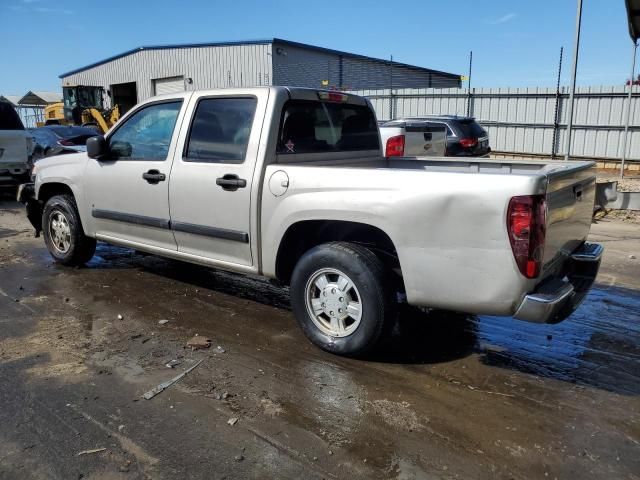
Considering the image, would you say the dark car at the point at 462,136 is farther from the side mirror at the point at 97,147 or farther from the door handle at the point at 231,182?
the door handle at the point at 231,182

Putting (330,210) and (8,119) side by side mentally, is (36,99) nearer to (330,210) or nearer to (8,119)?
(8,119)

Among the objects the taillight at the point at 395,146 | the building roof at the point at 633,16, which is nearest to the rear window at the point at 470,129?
the building roof at the point at 633,16

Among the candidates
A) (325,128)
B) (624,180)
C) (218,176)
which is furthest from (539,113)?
(218,176)

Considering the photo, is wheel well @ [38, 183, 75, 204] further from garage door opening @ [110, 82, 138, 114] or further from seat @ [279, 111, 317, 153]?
garage door opening @ [110, 82, 138, 114]

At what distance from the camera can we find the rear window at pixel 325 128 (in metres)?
4.67

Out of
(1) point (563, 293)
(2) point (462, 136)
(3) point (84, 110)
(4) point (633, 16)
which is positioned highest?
(4) point (633, 16)

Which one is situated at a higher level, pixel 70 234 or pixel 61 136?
pixel 61 136

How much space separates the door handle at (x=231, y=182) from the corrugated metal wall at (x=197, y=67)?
24.0m

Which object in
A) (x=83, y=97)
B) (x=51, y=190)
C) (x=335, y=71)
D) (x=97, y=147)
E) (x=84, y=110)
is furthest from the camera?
(x=335, y=71)

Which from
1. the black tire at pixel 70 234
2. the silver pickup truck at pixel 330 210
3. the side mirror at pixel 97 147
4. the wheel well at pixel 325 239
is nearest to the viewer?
the silver pickup truck at pixel 330 210

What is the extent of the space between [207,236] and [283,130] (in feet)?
3.68

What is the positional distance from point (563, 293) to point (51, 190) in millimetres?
5782

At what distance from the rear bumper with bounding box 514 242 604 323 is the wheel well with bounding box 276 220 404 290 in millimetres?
1036

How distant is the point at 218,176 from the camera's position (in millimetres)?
4668
